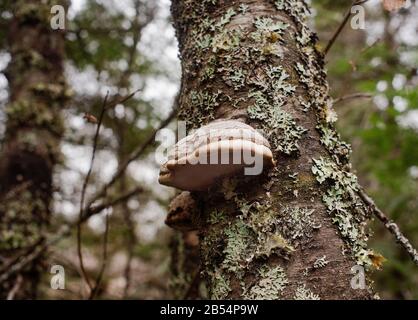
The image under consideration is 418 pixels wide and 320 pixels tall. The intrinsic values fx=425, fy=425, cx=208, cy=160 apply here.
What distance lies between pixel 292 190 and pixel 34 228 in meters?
2.89

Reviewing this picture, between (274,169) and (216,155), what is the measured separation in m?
0.24

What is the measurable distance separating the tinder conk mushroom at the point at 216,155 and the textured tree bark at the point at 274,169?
74 mm

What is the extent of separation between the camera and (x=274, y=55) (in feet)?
A: 5.84

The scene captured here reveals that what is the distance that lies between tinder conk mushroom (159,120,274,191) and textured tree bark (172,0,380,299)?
74mm

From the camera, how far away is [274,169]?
5.20 ft

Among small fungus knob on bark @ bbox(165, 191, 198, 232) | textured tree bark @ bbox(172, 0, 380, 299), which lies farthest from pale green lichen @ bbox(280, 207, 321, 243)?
small fungus knob on bark @ bbox(165, 191, 198, 232)

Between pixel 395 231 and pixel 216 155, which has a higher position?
pixel 216 155

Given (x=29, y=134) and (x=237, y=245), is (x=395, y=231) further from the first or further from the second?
(x=29, y=134)

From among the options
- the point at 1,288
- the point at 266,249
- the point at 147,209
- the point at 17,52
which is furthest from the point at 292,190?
the point at 147,209

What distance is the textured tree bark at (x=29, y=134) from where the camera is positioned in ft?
11.8

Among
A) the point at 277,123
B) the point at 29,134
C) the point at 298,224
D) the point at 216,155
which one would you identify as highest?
the point at 29,134

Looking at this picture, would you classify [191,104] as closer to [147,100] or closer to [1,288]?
[1,288]

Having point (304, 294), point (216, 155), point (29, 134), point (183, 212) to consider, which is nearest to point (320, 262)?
point (304, 294)

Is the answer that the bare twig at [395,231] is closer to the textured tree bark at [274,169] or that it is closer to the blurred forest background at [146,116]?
the textured tree bark at [274,169]
